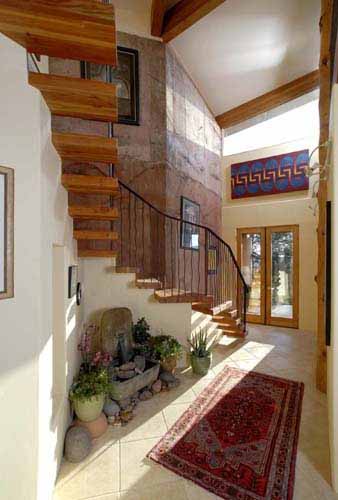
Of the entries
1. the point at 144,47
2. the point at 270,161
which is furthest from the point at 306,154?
the point at 144,47

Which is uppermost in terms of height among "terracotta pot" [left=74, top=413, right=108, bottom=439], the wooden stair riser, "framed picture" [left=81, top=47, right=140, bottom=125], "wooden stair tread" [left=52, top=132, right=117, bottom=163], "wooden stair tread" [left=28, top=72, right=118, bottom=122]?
"framed picture" [left=81, top=47, right=140, bottom=125]

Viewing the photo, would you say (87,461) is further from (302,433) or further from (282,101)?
(282,101)

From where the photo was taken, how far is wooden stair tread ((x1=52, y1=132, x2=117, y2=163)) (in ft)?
6.06

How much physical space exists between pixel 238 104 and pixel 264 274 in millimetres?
3973

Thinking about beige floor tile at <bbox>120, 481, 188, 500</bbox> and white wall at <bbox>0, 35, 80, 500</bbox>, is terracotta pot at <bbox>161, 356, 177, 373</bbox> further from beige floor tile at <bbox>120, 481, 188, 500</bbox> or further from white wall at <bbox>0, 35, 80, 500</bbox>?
white wall at <bbox>0, 35, 80, 500</bbox>

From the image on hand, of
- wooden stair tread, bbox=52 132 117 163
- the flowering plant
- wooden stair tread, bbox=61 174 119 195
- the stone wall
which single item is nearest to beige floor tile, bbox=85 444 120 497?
the flowering plant

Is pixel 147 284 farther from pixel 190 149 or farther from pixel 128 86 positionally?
pixel 128 86

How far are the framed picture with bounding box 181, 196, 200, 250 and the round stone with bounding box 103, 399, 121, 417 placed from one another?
8.95 feet

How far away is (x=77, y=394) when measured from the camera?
230 centimetres

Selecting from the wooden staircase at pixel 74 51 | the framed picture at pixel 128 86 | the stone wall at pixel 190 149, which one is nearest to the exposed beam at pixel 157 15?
the stone wall at pixel 190 149

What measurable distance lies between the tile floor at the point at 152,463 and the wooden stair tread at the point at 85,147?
241cm

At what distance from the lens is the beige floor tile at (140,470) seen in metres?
1.83

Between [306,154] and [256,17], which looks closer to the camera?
[256,17]

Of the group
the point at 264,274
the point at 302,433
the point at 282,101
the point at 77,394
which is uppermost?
the point at 282,101
